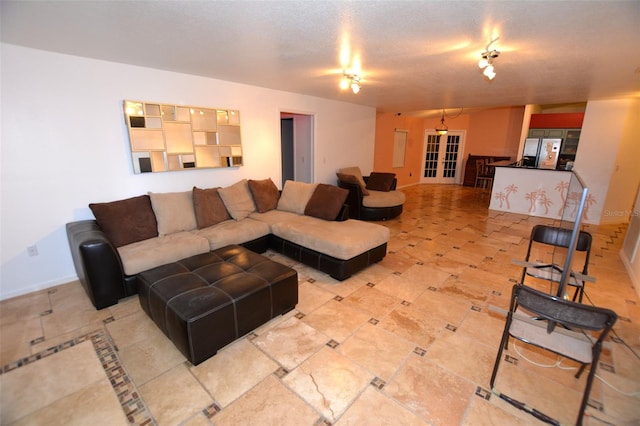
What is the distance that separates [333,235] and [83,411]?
7.95ft

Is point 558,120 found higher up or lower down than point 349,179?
higher up

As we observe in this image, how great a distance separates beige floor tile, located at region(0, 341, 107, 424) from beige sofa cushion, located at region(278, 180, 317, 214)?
2795 mm

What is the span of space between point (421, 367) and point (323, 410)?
77 centimetres

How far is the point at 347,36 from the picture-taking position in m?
2.30

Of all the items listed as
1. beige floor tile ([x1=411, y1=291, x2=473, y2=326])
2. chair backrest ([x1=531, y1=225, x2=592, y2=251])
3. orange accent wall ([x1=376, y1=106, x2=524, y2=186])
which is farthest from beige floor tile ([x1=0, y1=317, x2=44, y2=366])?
orange accent wall ([x1=376, y1=106, x2=524, y2=186])

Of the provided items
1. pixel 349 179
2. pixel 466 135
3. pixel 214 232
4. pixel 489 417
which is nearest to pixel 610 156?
pixel 466 135

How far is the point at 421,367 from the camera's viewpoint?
1980 mm

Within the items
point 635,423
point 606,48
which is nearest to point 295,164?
point 606,48

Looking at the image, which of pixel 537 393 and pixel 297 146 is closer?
pixel 537 393

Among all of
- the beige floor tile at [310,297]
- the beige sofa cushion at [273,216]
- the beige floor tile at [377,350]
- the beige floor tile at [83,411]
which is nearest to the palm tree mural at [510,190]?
the beige sofa cushion at [273,216]

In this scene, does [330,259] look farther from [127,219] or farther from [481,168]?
[481,168]

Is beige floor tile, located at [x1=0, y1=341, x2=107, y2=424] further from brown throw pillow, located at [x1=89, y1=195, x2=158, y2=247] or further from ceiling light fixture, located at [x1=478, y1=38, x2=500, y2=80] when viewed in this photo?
ceiling light fixture, located at [x1=478, y1=38, x2=500, y2=80]

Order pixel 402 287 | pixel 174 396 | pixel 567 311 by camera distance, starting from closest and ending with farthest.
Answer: pixel 567 311, pixel 174 396, pixel 402 287

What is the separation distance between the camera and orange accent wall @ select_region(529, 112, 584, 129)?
7555 millimetres
